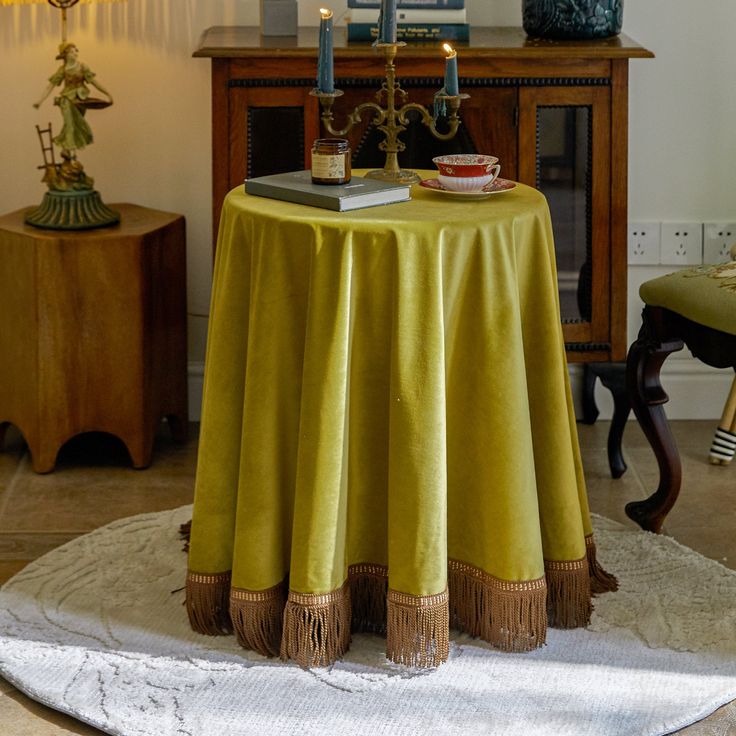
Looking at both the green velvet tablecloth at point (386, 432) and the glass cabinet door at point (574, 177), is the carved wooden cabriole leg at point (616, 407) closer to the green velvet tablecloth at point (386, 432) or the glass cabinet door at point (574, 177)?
the glass cabinet door at point (574, 177)

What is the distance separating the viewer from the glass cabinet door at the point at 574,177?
245 cm

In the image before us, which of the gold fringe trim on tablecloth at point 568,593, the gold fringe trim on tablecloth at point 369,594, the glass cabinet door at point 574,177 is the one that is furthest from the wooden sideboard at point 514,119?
the gold fringe trim on tablecloth at point 369,594

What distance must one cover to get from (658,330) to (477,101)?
60 cm

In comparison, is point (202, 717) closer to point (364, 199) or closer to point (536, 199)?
point (364, 199)

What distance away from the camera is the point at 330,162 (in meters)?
1.89

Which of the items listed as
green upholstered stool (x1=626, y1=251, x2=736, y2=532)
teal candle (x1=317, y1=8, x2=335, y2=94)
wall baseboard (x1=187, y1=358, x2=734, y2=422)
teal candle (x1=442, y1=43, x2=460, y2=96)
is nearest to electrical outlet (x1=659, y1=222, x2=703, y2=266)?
wall baseboard (x1=187, y1=358, x2=734, y2=422)

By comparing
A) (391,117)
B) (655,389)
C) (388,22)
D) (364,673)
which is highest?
(388,22)

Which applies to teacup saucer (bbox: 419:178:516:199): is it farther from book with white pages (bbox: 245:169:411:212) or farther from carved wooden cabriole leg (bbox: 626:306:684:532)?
carved wooden cabriole leg (bbox: 626:306:684:532)

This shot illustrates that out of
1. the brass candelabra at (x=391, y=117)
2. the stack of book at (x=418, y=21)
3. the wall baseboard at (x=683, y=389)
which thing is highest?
the stack of book at (x=418, y=21)

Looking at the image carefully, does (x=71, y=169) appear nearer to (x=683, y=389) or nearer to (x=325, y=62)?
(x=325, y=62)

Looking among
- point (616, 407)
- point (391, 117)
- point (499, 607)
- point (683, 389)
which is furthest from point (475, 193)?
point (683, 389)

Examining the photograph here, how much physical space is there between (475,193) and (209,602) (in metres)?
0.77

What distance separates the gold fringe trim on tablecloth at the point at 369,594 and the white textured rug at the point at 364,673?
3cm

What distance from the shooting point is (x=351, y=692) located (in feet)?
5.94
